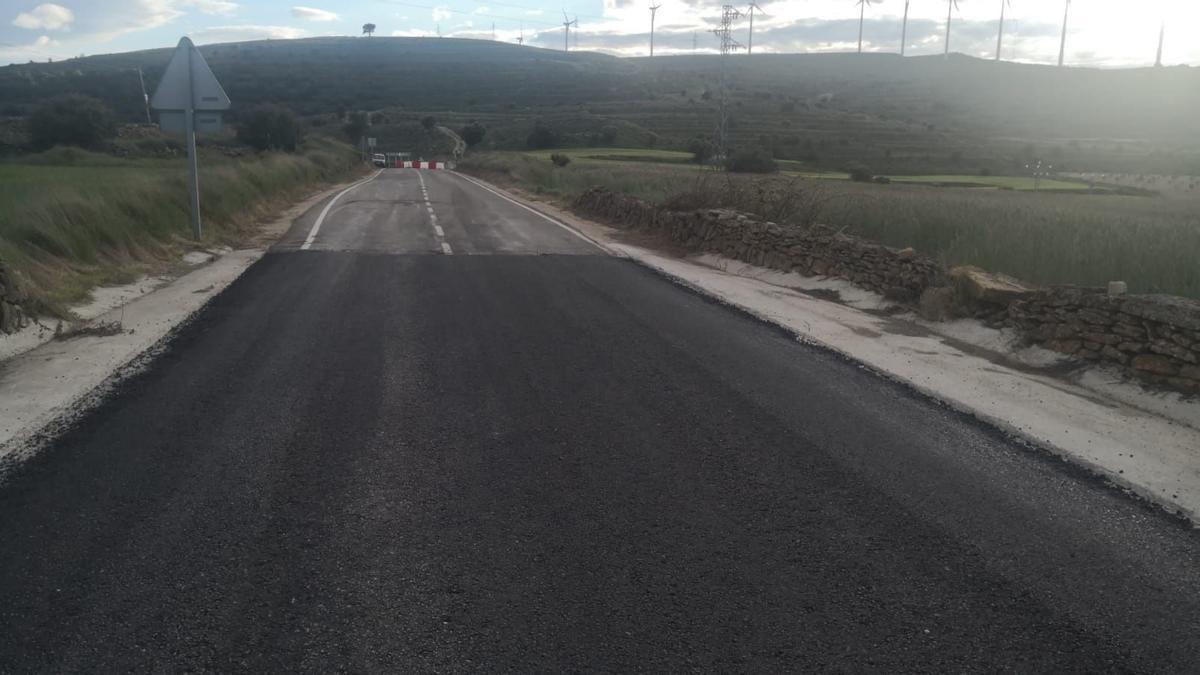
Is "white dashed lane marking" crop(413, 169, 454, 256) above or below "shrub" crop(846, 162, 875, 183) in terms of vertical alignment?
below

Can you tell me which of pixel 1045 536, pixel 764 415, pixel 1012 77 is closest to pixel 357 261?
pixel 764 415

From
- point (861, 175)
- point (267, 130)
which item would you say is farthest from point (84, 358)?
point (267, 130)

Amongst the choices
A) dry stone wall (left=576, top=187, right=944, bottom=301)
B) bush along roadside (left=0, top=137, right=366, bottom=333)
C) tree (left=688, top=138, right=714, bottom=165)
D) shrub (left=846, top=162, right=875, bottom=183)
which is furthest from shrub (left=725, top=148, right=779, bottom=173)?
bush along roadside (left=0, top=137, right=366, bottom=333)

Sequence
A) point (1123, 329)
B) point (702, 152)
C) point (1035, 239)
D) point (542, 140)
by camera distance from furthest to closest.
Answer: point (542, 140) < point (702, 152) < point (1035, 239) < point (1123, 329)

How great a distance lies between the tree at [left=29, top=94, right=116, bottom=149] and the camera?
158 feet

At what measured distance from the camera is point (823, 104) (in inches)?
5089

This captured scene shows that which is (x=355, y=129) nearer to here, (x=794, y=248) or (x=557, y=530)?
(x=794, y=248)

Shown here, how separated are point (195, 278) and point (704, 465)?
1076cm

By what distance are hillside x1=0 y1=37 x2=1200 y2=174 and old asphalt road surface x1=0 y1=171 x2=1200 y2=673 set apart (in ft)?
147

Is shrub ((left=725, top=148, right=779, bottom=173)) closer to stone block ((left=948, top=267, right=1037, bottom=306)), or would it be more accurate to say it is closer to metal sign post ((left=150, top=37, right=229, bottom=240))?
metal sign post ((left=150, top=37, right=229, bottom=240))

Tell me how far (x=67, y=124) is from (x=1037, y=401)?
176 feet

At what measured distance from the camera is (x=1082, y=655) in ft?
12.4

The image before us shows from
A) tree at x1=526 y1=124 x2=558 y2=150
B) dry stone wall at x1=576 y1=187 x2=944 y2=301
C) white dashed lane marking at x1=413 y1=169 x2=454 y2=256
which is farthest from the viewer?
tree at x1=526 y1=124 x2=558 y2=150

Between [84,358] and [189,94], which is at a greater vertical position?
[189,94]
